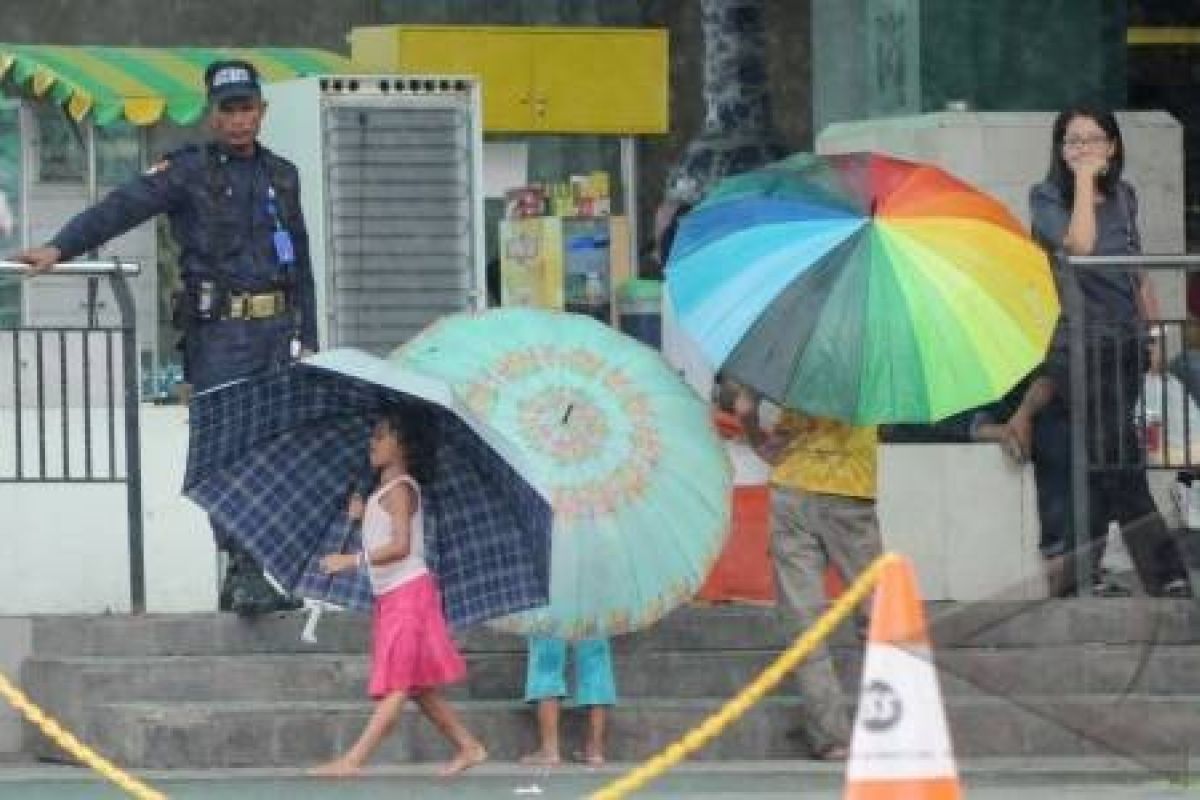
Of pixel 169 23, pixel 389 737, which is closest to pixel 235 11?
pixel 169 23

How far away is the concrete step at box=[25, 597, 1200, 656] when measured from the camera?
43.3 feet

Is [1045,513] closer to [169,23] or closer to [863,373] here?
[863,373]

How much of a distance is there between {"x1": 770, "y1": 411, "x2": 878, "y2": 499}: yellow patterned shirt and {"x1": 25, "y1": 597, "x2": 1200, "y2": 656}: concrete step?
2.21 ft

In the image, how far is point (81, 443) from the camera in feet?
46.0

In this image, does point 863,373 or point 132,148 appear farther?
point 132,148

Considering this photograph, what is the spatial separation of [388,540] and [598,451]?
737mm

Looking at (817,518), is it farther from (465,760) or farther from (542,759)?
(465,760)

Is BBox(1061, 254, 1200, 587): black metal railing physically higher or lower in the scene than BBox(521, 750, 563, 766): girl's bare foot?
higher

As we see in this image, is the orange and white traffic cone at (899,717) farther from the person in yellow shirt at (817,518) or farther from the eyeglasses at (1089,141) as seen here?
the eyeglasses at (1089,141)

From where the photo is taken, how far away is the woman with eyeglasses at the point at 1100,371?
13.6 m

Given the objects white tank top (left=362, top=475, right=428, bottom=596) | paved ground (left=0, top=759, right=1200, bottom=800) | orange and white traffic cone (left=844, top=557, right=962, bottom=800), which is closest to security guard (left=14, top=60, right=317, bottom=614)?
white tank top (left=362, top=475, right=428, bottom=596)

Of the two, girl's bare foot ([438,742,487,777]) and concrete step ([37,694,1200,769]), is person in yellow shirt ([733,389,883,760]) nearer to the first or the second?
concrete step ([37,694,1200,769])

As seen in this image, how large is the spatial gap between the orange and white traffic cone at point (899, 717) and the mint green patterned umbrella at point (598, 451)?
3.31m

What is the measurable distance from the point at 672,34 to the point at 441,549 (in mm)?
15965
